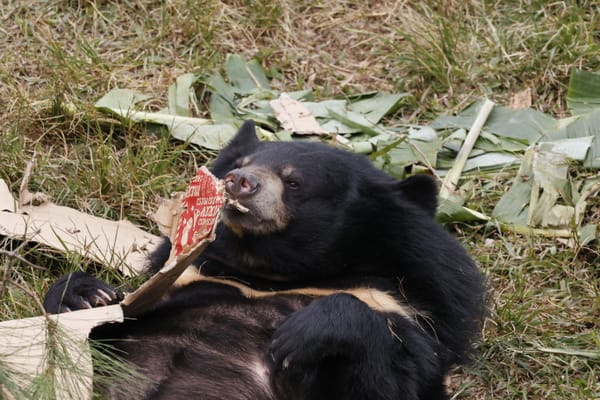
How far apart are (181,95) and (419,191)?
2.70 metres

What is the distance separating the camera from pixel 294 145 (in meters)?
4.83

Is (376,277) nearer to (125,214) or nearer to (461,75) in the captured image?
(125,214)

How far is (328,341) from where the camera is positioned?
380cm

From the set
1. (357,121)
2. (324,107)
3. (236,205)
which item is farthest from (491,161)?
(236,205)

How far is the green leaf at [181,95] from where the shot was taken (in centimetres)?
682

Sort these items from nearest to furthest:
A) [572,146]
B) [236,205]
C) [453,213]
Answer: [236,205] → [453,213] → [572,146]

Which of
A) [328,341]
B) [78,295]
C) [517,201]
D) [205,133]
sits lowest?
[517,201]

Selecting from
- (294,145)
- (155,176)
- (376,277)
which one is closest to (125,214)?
(155,176)

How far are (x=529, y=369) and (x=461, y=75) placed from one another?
2.56 metres

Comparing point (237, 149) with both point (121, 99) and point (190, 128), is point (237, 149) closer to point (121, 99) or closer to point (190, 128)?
point (190, 128)

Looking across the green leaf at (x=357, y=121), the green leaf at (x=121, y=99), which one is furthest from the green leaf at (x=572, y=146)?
the green leaf at (x=121, y=99)

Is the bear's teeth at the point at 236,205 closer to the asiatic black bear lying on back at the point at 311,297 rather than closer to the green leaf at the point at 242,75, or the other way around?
the asiatic black bear lying on back at the point at 311,297

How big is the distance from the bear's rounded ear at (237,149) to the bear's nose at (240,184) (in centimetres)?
56

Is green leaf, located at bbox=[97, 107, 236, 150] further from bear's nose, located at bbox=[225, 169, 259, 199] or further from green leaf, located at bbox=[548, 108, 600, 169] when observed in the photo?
bear's nose, located at bbox=[225, 169, 259, 199]
